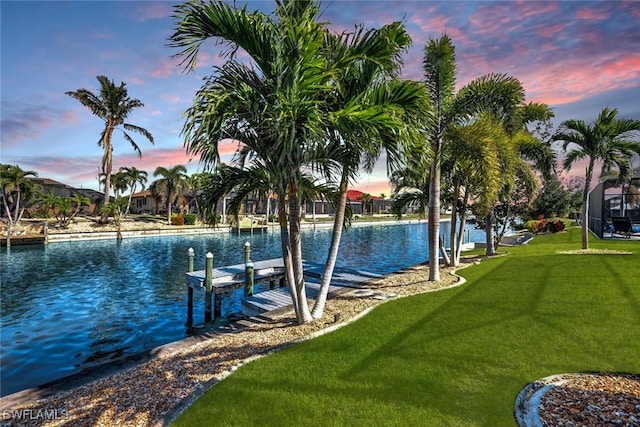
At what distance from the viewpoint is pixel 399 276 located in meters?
13.8

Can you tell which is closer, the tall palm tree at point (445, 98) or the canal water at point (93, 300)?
the canal water at point (93, 300)

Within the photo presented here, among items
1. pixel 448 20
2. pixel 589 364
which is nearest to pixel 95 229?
pixel 448 20

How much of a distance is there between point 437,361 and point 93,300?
1526cm

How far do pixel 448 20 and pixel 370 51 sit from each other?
652 cm

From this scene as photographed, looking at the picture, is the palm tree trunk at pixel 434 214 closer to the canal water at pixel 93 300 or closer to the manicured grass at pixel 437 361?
the manicured grass at pixel 437 361

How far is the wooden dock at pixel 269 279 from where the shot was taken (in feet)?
34.0

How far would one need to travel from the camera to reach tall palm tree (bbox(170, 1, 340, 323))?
230 inches

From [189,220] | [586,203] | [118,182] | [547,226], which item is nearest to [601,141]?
[586,203]

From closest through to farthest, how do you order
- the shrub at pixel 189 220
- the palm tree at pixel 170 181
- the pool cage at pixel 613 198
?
the pool cage at pixel 613 198 < the shrub at pixel 189 220 < the palm tree at pixel 170 181

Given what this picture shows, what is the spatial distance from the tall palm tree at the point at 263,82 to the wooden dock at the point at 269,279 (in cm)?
503

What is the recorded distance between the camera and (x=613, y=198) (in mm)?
25078

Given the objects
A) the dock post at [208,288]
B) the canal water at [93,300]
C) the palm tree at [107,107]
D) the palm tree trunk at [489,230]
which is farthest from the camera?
the palm tree at [107,107]

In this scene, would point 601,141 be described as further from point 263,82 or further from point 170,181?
point 170,181

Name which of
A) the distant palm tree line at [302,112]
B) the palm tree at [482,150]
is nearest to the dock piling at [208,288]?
the distant palm tree line at [302,112]
